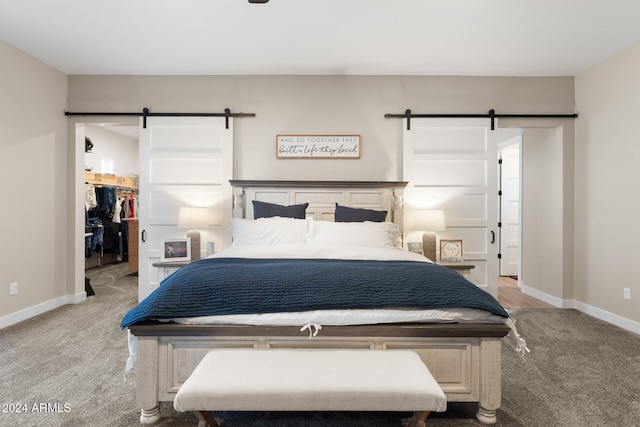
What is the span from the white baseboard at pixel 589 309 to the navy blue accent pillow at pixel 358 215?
2455 mm

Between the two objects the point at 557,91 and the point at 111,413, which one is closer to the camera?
the point at 111,413

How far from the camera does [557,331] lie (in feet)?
9.53

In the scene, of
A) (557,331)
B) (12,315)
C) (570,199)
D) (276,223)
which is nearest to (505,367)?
(557,331)

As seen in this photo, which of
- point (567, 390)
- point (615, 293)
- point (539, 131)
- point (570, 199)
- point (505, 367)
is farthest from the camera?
point (539, 131)

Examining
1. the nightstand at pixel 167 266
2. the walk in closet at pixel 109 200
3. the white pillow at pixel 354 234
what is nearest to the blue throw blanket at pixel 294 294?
the white pillow at pixel 354 234

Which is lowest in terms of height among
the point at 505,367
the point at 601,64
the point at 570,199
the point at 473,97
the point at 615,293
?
the point at 505,367

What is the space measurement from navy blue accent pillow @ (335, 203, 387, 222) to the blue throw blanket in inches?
56.1

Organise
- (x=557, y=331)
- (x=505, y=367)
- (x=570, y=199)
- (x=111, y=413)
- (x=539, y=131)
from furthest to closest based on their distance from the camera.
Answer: (x=539, y=131) < (x=570, y=199) < (x=557, y=331) < (x=505, y=367) < (x=111, y=413)

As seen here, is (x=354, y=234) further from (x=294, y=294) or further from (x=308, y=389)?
(x=308, y=389)

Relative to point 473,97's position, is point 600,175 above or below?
below

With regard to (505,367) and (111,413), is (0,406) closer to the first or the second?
(111,413)

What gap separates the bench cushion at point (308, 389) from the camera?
4.06 feet

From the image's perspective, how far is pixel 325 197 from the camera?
139 inches

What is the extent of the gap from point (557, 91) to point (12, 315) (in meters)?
6.38
